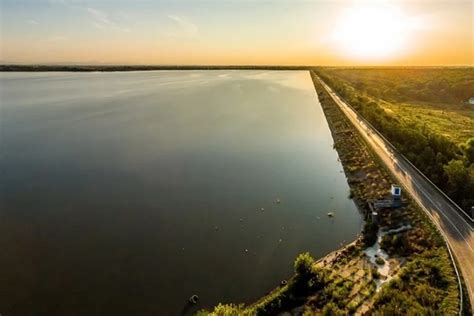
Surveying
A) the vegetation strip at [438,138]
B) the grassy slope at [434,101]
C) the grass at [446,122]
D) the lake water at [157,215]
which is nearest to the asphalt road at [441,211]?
the vegetation strip at [438,138]

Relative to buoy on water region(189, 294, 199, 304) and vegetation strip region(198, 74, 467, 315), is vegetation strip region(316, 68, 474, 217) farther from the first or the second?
buoy on water region(189, 294, 199, 304)

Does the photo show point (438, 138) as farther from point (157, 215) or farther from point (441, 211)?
point (157, 215)

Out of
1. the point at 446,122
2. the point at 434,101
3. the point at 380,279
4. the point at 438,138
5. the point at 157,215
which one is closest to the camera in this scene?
the point at 380,279

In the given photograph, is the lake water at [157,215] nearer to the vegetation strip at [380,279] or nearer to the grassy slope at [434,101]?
the vegetation strip at [380,279]

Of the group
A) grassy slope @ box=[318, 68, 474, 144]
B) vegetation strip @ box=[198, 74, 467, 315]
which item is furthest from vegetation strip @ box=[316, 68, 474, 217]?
vegetation strip @ box=[198, 74, 467, 315]

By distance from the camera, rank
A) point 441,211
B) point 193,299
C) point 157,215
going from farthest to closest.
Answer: point 157,215
point 441,211
point 193,299

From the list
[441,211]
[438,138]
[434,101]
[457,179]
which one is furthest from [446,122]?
[441,211]

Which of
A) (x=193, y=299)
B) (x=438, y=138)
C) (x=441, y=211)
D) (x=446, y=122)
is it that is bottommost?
(x=193, y=299)
